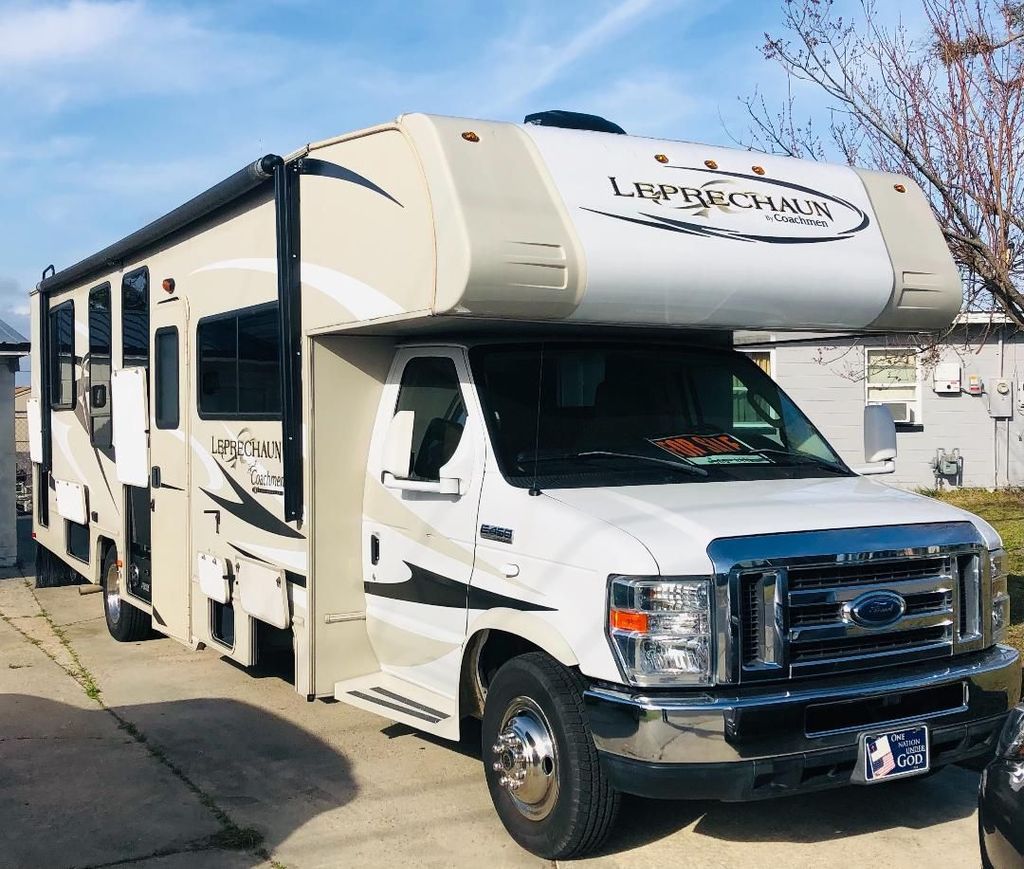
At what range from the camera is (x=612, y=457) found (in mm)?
5352

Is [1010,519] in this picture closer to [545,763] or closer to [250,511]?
[250,511]

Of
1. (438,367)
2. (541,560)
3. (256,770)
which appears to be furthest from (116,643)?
(541,560)

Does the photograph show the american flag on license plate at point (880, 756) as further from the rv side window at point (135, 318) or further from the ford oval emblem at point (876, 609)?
the rv side window at point (135, 318)

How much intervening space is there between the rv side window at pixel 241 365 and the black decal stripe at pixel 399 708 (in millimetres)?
1534

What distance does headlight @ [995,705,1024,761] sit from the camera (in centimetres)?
366

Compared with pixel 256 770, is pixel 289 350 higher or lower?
higher

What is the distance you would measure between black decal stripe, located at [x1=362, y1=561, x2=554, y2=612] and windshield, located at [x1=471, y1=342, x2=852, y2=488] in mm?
523

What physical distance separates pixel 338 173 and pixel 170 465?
3.03m

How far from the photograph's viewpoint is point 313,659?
5.98 metres

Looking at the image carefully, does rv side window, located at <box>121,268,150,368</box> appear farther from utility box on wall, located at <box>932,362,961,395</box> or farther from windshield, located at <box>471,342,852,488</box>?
utility box on wall, located at <box>932,362,961,395</box>

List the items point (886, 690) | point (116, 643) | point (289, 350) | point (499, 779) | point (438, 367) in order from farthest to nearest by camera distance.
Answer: point (116, 643)
point (289, 350)
point (438, 367)
point (499, 779)
point (886, 690)

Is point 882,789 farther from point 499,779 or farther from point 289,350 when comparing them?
point 289,350

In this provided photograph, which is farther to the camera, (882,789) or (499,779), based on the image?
(882,789)

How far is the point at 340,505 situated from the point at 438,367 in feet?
3.12
